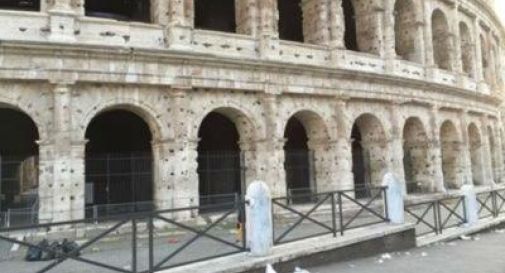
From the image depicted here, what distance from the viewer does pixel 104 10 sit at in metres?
15.0

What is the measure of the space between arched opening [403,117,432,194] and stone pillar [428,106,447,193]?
0.14m

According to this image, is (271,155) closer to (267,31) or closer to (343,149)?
(343,149)

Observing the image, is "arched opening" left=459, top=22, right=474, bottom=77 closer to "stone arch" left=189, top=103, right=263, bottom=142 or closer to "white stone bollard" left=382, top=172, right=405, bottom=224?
"stone arch" left=189, top=103, right=263, bottom=142

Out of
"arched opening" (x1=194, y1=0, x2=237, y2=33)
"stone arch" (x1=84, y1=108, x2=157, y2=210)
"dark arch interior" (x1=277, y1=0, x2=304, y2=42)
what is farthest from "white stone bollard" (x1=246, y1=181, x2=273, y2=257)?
"dark arch interior" (x1=277, y1=0, x2=304, y2=42)

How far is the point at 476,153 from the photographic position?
2119cm

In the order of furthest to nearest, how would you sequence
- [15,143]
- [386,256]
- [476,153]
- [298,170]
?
1. [476,153]
2. [298,170]
3. [15,143]
4. [386,256]

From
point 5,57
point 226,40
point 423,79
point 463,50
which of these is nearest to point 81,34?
point 5,57

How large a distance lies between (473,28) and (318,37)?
1066 centimetres

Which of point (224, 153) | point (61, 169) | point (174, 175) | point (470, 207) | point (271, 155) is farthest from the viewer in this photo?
point (224, 153)

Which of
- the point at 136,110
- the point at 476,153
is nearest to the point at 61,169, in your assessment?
the point at 136,110

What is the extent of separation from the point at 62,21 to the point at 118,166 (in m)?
3.85

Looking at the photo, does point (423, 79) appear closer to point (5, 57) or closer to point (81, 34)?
point (81, 34)

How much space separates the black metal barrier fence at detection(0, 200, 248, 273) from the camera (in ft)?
17.1

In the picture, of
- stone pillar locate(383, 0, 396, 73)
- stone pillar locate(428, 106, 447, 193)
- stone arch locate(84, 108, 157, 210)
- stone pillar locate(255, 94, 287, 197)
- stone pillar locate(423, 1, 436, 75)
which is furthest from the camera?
stone pillar locate(423, 1, 436, 75)
